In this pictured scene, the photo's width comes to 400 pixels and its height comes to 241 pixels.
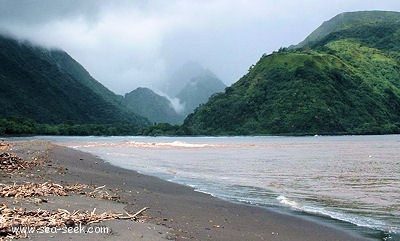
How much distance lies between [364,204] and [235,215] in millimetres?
6786

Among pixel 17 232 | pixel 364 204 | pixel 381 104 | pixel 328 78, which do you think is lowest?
pixel 364 204

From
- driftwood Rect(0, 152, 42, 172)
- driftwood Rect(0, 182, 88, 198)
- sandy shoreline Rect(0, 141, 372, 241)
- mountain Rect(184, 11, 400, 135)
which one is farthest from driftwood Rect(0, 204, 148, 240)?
mountain Rect(184, 11, 400, 135)

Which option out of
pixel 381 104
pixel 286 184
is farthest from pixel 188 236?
pixel 381 104

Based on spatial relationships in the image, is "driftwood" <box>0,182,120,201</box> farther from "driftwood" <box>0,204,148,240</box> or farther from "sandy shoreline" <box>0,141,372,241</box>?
"driftwood" <box>0,204,148,240</box>

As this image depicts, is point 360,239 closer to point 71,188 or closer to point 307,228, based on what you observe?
point 307,228

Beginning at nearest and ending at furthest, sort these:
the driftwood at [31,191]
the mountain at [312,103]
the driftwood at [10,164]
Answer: the driftwood at [31,191] < the driftwood at [10,164] < the mountain at [312,103]

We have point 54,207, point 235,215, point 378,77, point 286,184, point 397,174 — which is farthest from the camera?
point 378,77

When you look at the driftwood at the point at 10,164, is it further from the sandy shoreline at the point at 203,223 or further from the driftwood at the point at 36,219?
the driftwood at the point at 36,219

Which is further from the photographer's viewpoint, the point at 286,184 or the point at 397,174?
the point at 397,174

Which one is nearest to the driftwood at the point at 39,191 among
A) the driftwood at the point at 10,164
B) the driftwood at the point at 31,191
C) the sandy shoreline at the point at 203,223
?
the driftwood at the point at 31,191

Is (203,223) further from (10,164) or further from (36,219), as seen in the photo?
(10,164)

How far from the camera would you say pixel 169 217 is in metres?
12.6

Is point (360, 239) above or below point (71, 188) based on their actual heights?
below

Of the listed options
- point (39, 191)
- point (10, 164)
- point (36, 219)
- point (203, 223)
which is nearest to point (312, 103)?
point (10, 164)
